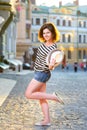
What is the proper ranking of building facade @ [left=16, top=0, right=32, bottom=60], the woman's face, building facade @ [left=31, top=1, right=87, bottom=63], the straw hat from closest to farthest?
the straw hat < the woman's face < building facade @ [left=16, top=0, right=32, bottom=60] < building facade @ [left=31, top=1, right=87, bottom=63]

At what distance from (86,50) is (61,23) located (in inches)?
343

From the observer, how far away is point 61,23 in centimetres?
12525

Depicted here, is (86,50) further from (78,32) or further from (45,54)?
(45,54)

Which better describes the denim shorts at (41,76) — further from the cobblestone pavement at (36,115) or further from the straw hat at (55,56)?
the cobblestone pavement at (36,115)

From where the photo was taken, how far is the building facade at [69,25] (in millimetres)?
122438

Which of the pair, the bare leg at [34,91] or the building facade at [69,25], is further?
the building facade at [69,25]

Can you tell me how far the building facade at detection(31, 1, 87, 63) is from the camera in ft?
402

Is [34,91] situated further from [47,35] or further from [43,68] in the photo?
[47,35]

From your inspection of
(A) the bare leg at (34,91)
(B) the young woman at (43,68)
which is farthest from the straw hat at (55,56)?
(A) the bare leg at (34,91)

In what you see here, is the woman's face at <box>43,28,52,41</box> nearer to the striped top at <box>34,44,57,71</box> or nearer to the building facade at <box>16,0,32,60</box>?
the striped top at <box>34,44,57,71</box>

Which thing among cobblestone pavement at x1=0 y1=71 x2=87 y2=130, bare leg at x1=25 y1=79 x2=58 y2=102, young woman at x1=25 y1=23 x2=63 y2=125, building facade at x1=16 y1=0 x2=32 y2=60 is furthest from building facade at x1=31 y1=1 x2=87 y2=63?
bare leg at x1=25 y1=79 x2=58 y2=102

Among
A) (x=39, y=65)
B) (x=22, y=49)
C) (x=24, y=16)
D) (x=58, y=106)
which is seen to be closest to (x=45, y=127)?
(x=39, y=65)

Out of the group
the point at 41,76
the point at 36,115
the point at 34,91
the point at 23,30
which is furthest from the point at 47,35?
the point at 23,30

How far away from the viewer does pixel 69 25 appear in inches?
4968
